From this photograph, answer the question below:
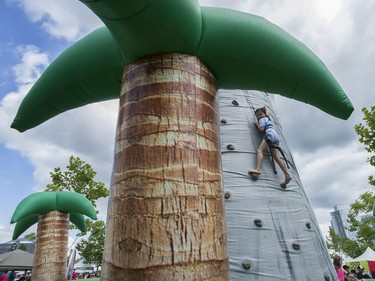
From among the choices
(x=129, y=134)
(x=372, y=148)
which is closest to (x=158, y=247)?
(x=129, y=134)

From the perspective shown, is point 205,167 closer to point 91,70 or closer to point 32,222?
point 91,70

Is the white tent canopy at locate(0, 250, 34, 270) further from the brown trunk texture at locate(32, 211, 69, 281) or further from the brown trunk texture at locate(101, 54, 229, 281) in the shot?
the brown trunk texture at locate(101, 54, 229, 281)

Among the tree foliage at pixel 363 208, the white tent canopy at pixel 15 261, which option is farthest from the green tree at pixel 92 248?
the tree foliage at pixel 363 208

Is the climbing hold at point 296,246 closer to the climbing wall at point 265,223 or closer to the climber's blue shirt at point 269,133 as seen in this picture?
the climbing wall at point 265,223

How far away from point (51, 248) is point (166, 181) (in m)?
4.67

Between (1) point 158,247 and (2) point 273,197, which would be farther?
(2) point 273,197

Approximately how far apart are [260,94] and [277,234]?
2.24 meters

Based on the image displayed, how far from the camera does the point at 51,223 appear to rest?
5199 millimetres

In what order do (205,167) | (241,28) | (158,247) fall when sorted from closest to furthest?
(158,247) < (205,167) < (241,28)

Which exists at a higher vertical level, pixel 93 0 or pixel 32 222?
pixel 32 222

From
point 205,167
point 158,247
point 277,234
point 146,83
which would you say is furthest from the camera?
point 277,234

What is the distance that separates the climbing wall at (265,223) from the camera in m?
2.57

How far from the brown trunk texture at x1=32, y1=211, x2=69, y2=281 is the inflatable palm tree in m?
4.03

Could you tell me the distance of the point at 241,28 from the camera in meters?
1.63
